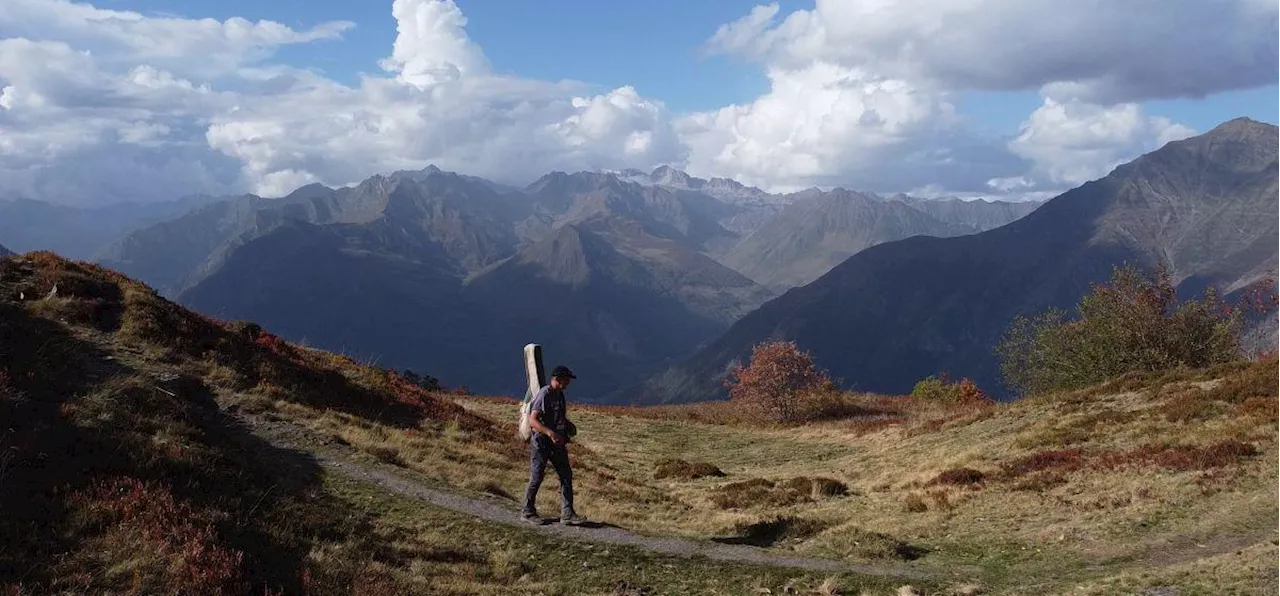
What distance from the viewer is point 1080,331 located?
4859cm

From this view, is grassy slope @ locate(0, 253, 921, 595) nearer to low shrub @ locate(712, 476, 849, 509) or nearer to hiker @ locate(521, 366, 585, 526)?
hiker @ locate(521, 366, 585, 526)

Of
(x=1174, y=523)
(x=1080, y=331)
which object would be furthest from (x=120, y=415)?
(x=1080, y=331)

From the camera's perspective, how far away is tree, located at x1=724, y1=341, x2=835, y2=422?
54781 mm

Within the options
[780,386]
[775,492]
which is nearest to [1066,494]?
[775,492]

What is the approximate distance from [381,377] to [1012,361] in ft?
158

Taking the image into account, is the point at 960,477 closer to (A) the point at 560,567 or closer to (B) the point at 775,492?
(B) the point at 775,492

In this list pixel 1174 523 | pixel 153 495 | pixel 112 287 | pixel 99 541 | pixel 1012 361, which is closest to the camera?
pixel 99 541

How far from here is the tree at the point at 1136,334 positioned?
42938 millimetres

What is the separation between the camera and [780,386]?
54906 mm

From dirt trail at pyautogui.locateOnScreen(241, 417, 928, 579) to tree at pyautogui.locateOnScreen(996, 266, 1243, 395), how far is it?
34.7 meters

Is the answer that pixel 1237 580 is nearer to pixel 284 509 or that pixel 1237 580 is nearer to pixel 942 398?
pixel 284 509

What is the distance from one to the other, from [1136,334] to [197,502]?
47.9 m

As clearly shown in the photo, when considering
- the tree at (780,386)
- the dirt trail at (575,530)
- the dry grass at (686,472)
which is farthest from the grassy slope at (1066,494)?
the tree at (780,386)

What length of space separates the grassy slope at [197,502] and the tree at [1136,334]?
38.6 m
